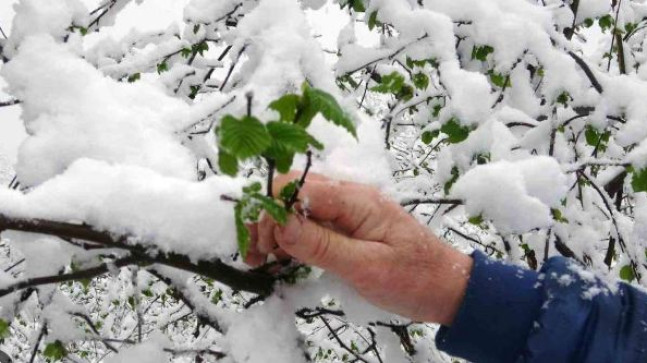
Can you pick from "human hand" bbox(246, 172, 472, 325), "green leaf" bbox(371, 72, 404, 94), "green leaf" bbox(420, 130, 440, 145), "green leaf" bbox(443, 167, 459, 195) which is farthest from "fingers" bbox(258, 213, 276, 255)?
"green leaf" bbox(420, 130, 440, 145)

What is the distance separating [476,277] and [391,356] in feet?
1.14

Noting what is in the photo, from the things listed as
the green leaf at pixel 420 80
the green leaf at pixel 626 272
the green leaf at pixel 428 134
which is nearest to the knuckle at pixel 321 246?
the green leaf at pixel 420 80

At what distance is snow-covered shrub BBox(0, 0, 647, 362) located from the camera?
3.47 feet

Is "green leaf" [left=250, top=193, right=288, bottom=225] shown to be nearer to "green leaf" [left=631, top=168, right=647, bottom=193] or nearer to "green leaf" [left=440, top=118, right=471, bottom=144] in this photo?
"green leaf" [left=440, top=118, right=471, bottom=144]

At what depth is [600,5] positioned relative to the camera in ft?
9.18

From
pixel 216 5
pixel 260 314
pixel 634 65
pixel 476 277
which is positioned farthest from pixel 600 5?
pixel 260 314

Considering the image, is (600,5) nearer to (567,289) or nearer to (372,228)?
(567,289)

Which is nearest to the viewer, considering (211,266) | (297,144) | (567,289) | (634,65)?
(297,144)

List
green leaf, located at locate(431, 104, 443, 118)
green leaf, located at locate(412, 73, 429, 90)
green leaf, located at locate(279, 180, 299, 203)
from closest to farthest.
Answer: green leaf, located at locate(279, 180, 299, 203), green leaf, located at locate(412, 73, 429, 90), green leaf, located at locate(431, 104, 443, 118)

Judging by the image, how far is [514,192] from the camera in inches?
51.8

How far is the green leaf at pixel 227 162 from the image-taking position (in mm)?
804

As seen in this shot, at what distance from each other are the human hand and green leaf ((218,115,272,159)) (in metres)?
0.28

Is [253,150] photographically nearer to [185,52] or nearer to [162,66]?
[185,52]

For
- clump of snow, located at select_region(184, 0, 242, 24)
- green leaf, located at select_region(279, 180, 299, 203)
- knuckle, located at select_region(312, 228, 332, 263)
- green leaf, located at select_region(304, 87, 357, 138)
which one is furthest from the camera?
clump of snow, located at select_region(184, 0, 242, 24)
